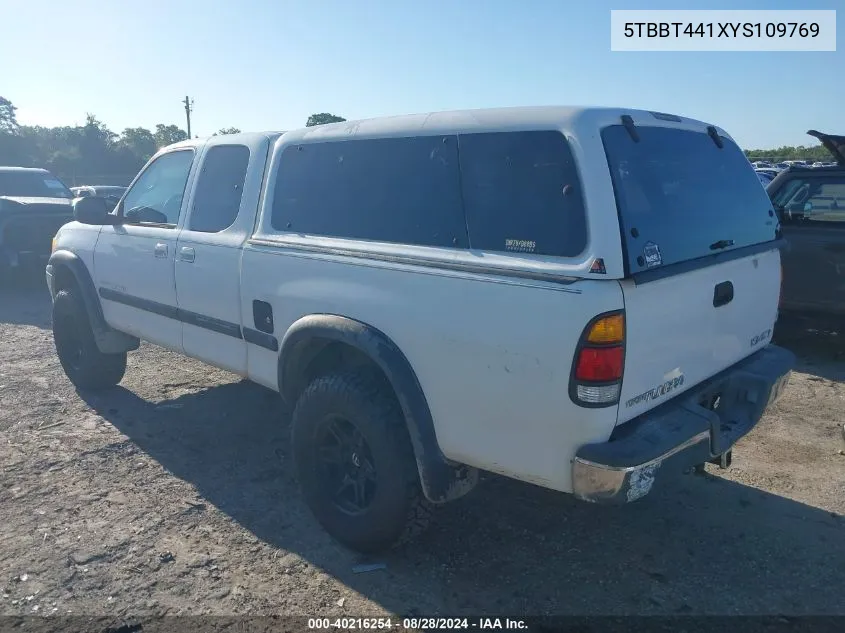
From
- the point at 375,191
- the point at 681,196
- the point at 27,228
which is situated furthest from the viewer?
the point at 27,228

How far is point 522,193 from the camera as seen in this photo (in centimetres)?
267

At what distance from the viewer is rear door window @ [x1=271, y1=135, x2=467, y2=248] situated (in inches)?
116

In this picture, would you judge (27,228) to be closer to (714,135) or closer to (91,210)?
(91,210)

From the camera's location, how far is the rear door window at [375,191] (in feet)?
9.68

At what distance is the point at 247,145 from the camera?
410 cm

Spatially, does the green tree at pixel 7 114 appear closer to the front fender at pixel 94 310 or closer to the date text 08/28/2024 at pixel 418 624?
the front fender at pixel 94 310

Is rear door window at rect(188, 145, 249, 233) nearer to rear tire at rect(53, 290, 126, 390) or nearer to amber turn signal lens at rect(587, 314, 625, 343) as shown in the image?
rear tire at rect(53, 290, 126, 390)

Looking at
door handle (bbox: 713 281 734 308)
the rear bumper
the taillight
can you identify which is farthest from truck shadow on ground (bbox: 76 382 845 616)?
door handle (bbox: 713 281 734 308)

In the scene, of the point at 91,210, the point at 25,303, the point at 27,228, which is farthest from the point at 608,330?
the point at 27,228

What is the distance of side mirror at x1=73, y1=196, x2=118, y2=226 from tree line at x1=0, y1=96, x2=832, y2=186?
3894 centimetres

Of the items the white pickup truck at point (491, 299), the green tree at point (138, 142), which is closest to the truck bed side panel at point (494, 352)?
the white pickup truck at point (491, 299)

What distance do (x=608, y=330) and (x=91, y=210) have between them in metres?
3.91

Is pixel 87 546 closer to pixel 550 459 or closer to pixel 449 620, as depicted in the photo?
pixel 449 620

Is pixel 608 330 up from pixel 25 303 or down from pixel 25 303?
up
